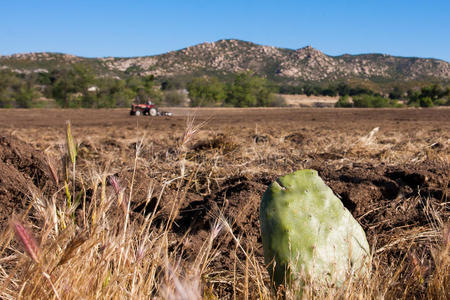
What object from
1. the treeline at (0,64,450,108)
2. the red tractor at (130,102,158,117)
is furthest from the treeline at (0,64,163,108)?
the red tractor at (130,102,158,117)

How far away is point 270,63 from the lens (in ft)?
419

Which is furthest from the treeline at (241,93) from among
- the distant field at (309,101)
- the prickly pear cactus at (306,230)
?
the prickly pear cactus at (306,230)

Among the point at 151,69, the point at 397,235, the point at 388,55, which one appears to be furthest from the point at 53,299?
the point at 388,55

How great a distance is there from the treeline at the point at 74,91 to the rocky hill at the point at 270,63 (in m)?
61.7

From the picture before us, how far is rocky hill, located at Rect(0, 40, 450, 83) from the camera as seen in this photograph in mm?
118438

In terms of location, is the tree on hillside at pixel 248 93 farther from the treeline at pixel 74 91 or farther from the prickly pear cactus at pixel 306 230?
the prickly pear cactus at pixel 306 230

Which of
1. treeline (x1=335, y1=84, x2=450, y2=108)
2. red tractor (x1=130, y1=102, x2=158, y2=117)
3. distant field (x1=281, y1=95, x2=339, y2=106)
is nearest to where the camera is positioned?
red tractor (x1=130, y1=102, x2=158, y2=117)

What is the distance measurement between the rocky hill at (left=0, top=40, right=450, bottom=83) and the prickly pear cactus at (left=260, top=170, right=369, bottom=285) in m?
110

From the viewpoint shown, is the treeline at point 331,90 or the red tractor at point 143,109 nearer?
the red tractor at point 143,109

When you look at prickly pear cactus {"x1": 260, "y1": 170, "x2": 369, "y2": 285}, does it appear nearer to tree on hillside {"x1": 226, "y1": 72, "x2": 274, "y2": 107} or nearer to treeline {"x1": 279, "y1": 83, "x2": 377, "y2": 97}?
tree on hillside {"x1": 226, "y1": 72, "x2": 274, "y2": 107}

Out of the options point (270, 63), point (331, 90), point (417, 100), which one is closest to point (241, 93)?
point (417, 100)

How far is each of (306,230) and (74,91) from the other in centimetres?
5223

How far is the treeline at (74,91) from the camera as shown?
148ft

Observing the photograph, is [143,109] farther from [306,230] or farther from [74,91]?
[74,91]
